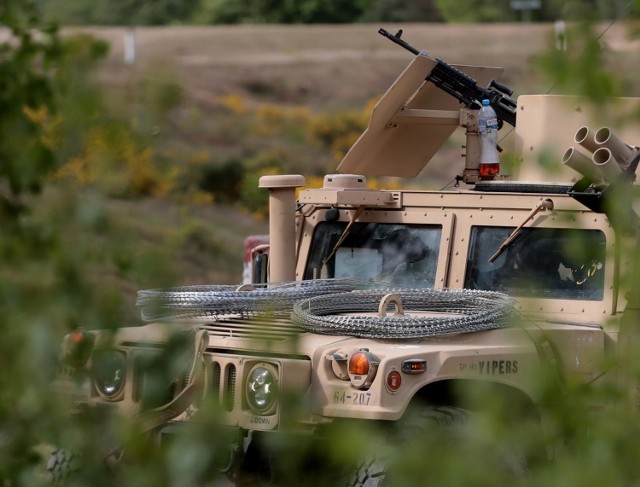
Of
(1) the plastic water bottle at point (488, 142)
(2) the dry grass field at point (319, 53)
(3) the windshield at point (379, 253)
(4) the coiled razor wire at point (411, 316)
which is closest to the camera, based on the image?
(4) the coiled razor wire at point (411, 316)

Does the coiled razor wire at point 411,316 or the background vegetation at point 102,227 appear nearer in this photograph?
the background vegetation at point 102,227

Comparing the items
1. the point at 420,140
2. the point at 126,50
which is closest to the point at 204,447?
the point at 420,140

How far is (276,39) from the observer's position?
44.7 meters

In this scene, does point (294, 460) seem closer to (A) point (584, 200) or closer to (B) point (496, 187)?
(A) point (584, 200)

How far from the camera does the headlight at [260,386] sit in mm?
4926

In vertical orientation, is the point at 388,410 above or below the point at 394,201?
below


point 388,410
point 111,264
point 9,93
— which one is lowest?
point 388,410

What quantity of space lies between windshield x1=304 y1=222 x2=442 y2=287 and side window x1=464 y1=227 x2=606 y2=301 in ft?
0.81

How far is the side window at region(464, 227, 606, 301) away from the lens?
5.70 meters

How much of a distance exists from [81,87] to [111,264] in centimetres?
24

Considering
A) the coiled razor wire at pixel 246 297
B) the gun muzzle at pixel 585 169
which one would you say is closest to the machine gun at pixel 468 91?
the coiled razor wire at pixel 246 297

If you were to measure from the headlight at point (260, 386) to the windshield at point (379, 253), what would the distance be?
1425 millimetres

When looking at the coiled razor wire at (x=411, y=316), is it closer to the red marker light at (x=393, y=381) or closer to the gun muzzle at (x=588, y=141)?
the red marker light at (x=393, y=381)

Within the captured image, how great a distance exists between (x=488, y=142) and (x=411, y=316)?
194cm
